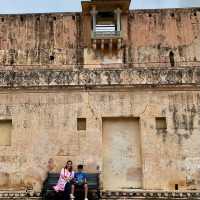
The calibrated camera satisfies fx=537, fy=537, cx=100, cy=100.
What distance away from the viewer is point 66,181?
1110cm

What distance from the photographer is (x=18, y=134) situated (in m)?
12.2

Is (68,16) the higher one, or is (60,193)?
(68,16)

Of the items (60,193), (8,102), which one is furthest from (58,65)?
(60,193)

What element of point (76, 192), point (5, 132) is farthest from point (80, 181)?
point (5, 132)

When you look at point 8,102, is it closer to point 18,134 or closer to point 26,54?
point 18,134

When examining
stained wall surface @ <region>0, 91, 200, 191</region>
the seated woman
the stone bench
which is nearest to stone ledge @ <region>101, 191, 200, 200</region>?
the stone bench

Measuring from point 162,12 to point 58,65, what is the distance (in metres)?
5.06

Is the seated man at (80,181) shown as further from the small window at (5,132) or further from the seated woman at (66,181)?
the small window at (5,132)

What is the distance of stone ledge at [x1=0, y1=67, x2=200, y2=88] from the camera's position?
12.6 metres

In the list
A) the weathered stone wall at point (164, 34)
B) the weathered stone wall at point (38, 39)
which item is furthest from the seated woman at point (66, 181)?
the weathered stone wall at point (164, 34)

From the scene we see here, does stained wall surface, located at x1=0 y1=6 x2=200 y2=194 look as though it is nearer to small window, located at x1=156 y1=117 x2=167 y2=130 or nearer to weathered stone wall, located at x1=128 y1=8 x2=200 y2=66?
small window, located at x1=156 y1=117 x2=167 y2=130

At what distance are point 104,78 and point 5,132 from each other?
262 cm

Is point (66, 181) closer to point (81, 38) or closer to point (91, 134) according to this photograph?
point (91, 134)

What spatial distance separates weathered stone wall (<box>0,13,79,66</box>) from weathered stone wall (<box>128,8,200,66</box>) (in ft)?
8.39
